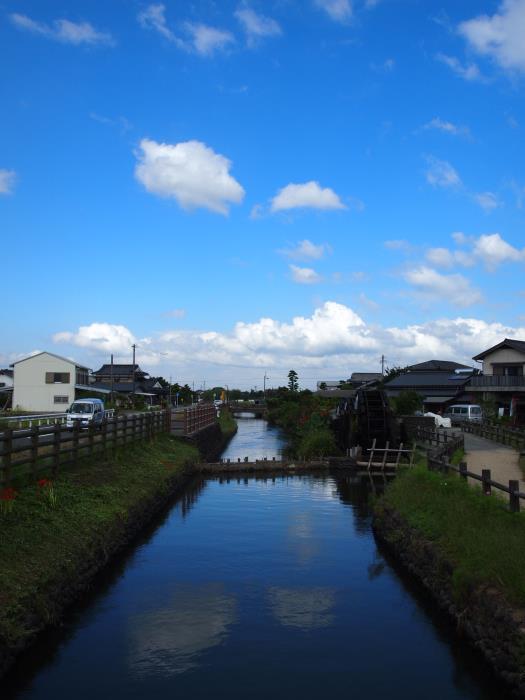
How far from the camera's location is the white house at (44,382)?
207ft

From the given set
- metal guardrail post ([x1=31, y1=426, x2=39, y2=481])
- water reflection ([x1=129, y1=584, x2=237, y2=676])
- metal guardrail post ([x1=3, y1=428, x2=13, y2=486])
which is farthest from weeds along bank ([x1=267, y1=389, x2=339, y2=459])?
metal guardrail post ([x1=3, y1=428, x2=13, y2=486])

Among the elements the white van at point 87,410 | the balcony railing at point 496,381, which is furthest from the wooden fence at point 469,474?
the balcony railing at point 496,381

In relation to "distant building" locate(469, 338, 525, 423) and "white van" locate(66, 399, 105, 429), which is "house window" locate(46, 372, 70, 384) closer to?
"white van" locate(66, 399, 105, 429)

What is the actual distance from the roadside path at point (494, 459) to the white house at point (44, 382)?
141ft

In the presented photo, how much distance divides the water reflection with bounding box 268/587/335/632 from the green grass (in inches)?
144

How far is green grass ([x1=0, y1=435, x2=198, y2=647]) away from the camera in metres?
8.71

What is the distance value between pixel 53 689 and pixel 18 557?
2139mm

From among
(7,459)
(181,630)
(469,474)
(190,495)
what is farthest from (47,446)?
(469,474)

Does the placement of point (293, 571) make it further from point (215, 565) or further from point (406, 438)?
point (406, 438)

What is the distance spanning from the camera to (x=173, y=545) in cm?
1616

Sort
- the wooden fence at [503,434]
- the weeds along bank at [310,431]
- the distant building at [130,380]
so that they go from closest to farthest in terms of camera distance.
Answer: the wooden fence at [503,434] → the weeds along bank at [310,431] → the distant building at [130,380]

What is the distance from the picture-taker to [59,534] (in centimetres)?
1140

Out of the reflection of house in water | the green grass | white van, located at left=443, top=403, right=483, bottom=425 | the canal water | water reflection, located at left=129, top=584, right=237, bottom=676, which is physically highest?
white van, located at left=443, top=403, right=483, bottom=425

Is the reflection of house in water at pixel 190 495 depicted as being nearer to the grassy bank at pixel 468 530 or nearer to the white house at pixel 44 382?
the grassy bank at pixel 468 530
